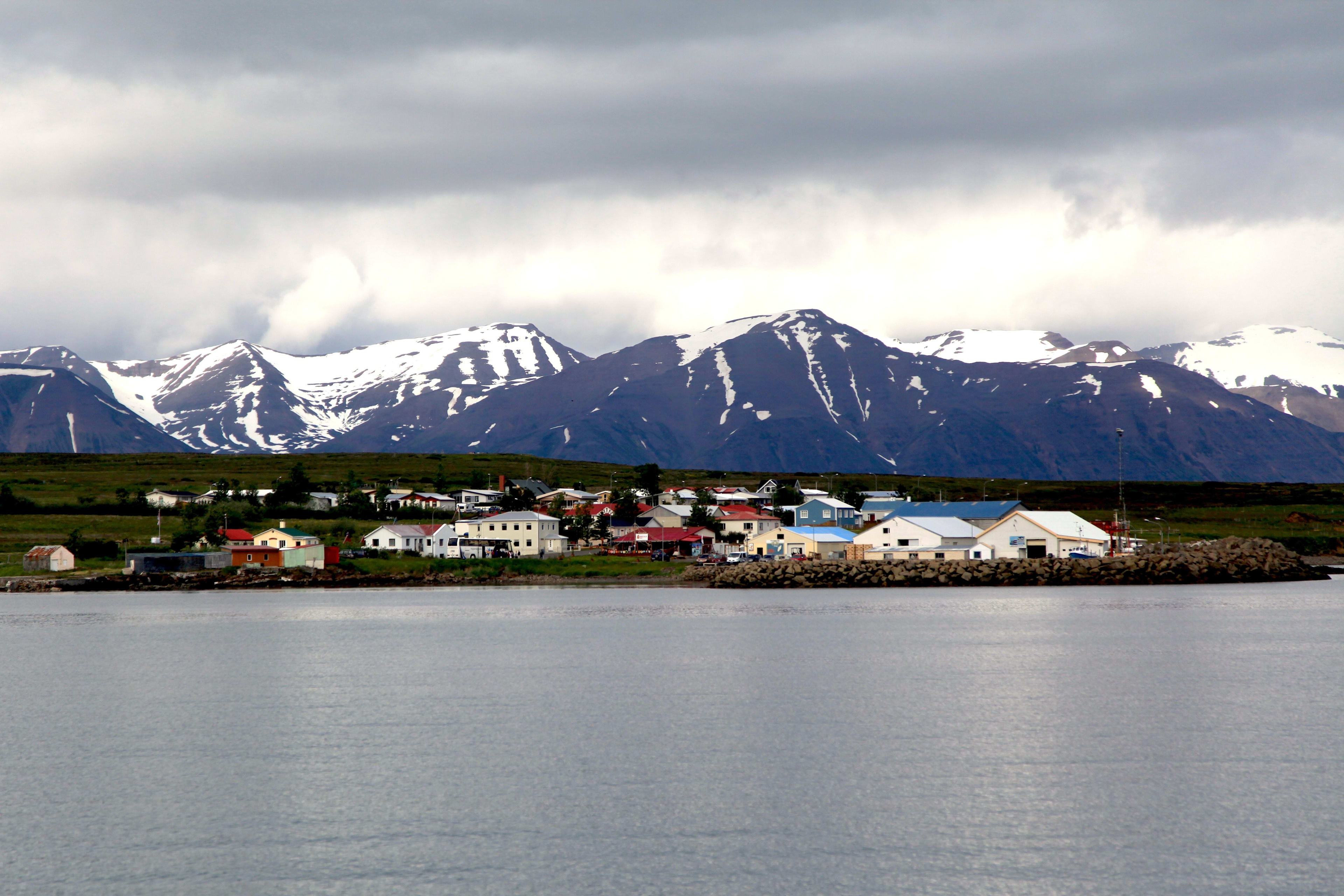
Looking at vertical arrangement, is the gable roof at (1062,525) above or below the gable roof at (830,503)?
below

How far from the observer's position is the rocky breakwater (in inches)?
4031

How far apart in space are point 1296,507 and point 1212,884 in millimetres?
168349

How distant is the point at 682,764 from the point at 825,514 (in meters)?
113

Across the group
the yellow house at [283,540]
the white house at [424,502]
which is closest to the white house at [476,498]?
the white house at [424,502]

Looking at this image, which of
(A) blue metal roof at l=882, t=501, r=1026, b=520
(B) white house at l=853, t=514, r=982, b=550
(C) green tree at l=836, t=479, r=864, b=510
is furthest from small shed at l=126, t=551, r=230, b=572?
(C) green tree at l=836, t=479, r=864, b=510

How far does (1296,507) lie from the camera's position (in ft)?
555

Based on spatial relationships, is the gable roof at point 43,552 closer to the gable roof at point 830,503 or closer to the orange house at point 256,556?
the orange house at point 256,556

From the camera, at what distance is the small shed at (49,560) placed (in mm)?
110250

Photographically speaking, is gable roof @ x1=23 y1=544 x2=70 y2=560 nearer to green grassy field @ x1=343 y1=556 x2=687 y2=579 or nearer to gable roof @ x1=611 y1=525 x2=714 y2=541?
green grassy field @ x1=343 y1=556 x2=687 y2=579

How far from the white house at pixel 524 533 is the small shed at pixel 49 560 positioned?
37.8m

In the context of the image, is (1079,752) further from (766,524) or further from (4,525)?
(4,525)

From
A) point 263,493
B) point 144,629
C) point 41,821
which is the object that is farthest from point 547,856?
point 263,493

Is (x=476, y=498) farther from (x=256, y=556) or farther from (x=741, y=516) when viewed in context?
(x=256, y=556)

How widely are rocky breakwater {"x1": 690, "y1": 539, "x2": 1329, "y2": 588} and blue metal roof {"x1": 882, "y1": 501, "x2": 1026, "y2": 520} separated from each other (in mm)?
13076
